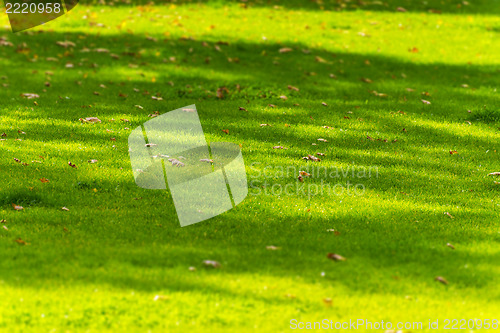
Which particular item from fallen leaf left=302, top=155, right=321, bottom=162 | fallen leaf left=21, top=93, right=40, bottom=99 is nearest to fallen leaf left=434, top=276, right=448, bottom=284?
fallen leaf left=302, top=155, right=321, bottom=162

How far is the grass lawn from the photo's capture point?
6.13 metres

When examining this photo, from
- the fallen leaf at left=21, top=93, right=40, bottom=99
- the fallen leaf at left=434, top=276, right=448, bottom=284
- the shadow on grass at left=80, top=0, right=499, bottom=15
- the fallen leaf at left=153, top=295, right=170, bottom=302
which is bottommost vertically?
the fallen leaf at left=153, top=295, right=170, bottom=302

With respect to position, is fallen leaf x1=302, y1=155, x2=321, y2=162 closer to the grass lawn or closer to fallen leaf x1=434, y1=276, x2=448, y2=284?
the grass lawn

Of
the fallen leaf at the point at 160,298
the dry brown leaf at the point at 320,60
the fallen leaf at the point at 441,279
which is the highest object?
the dry brown leaf at the point at 320,60

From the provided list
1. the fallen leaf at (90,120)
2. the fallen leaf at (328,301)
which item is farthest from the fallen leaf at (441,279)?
the fallen leaf at (90,120)

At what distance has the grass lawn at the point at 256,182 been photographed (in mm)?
6133

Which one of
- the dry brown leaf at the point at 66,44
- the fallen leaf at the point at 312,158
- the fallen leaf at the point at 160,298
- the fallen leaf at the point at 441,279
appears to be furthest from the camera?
the dry brown leaf at the point at 66,44

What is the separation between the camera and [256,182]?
9.27 metres

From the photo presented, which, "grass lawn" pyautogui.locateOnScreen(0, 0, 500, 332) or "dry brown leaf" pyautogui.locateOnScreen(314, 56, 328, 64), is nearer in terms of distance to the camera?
"grass lawn" pyautogui.locateOnScreen(0, 0, 500, 332)

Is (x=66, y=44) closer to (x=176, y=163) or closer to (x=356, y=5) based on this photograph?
(x=176, y=163)

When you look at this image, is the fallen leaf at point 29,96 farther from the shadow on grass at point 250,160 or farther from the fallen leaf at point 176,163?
the fallen leaf at point 176,163

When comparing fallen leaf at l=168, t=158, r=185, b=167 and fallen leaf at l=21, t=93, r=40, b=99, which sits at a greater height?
fallen leaf at l=21, t=93, r=40, b=99

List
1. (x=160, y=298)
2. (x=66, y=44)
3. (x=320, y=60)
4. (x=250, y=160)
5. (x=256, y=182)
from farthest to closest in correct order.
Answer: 1. (x=66, y=44)
2. (x=320, y=60)
3. (x=250, y=160)
4. (x=256, y=182)
5. (x=160, y=298)

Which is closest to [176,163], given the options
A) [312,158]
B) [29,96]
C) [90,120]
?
[312,158]
